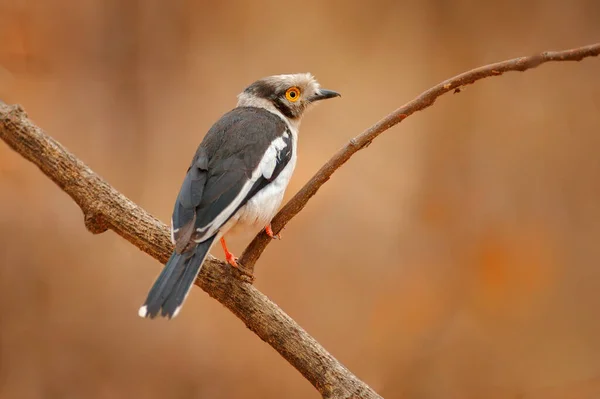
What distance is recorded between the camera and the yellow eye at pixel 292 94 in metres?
3.68

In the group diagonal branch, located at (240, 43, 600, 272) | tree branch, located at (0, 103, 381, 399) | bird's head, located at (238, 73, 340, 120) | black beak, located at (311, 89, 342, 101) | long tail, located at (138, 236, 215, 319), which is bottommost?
long tail, located at (138, 236, 215, 319)

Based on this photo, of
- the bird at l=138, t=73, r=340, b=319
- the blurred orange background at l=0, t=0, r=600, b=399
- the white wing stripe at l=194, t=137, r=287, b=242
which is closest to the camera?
the bird at l=138, t=73, r=340, b=319

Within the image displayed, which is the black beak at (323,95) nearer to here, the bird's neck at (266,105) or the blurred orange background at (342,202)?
the bird's neck at (266,105)

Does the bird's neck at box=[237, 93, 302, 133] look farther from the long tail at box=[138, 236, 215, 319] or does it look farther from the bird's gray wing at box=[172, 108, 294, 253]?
the long tail at box=[138, 236, 215, 319]

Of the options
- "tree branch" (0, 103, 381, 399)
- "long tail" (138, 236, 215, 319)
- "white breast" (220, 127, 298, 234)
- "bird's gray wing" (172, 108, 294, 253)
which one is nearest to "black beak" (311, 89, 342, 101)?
"bird's gray wing" (172, 108, 294, 253)

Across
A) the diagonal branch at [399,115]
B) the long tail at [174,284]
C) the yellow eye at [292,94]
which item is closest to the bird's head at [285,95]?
the yellow eye at [292,94]

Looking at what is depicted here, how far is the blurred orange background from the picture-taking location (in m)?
4.97

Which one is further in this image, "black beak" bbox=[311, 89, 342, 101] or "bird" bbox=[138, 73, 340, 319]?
"black beak" bbox=[311, 89, 342, 101]

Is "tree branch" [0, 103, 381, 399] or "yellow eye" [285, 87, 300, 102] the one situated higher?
"yellow eye" [285, 87, 300, 102]

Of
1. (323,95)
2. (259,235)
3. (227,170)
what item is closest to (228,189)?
(227,170)

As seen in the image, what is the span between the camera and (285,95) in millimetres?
3682

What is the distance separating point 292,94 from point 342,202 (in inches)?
65.0

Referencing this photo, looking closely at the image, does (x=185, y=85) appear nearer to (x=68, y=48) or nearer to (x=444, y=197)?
(x=68, y=48)

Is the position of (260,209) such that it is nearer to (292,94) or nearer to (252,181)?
(252,181)
